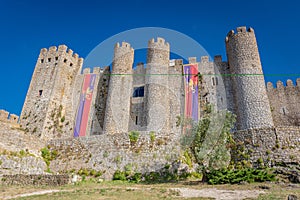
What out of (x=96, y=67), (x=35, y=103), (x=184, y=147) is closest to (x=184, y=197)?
(x=184, y=147)

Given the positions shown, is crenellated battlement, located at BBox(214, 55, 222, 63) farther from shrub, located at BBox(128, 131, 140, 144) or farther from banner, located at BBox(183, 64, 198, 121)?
shrub, located at BBox(128, 131, 140, 144)

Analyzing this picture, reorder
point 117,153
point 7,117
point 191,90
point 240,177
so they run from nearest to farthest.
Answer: point 240,177
point 117,153
point 7,117
point 191,90

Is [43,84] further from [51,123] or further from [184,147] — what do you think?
[184,147]

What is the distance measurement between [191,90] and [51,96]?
612 inches

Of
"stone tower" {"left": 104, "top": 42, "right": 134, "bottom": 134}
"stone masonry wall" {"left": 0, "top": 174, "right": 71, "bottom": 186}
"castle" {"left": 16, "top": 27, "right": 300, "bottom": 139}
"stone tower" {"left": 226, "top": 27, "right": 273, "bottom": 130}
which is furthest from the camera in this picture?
"stone tower" {"left": 104, "top": 42, "right": 134, "bottom": 134}

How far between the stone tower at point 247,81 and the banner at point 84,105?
1649cm

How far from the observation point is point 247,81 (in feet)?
76.3

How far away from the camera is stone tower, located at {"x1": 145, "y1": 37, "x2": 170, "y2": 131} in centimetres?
2419

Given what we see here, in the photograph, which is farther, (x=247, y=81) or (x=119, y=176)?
(x=247, y=81)

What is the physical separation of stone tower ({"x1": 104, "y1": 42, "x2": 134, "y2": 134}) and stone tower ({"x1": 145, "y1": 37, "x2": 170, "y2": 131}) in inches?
97.5

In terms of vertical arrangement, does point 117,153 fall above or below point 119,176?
above

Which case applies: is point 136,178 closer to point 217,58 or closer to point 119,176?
point 119,176

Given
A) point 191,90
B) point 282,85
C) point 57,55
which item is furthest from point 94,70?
point 282,85

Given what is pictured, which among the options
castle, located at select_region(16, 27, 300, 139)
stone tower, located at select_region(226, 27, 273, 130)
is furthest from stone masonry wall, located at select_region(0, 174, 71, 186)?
stone tower, located at select_region(226, 27, 273, 130)
